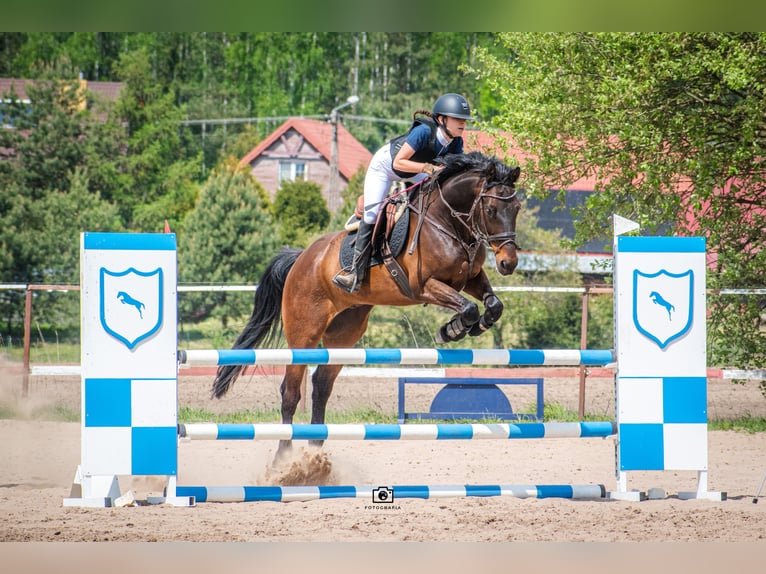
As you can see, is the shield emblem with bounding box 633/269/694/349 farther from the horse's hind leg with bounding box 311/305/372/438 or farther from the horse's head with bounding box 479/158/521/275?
the horse's hind leg with bounding box 311/305/372/438

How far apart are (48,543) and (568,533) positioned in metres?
2.11

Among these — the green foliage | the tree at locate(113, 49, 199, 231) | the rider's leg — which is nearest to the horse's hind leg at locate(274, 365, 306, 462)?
the rider's leg

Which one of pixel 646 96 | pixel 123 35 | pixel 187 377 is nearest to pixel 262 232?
pixel 187 377

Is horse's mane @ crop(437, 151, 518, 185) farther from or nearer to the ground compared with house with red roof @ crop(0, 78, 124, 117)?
nearer to the ground

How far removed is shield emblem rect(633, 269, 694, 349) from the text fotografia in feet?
4.64

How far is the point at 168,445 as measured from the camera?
3973 mm

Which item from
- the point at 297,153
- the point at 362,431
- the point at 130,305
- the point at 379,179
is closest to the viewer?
the point at 130,305

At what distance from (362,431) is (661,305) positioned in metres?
1.55

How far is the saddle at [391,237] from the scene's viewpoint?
4.87m

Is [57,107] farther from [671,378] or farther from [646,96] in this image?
[671,378]

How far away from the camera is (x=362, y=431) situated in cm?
407

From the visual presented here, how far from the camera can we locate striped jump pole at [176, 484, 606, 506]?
4.07m

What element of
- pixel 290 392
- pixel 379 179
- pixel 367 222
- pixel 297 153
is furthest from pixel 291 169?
pixel 367 222

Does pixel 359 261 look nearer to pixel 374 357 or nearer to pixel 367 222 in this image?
pixel 367 222
